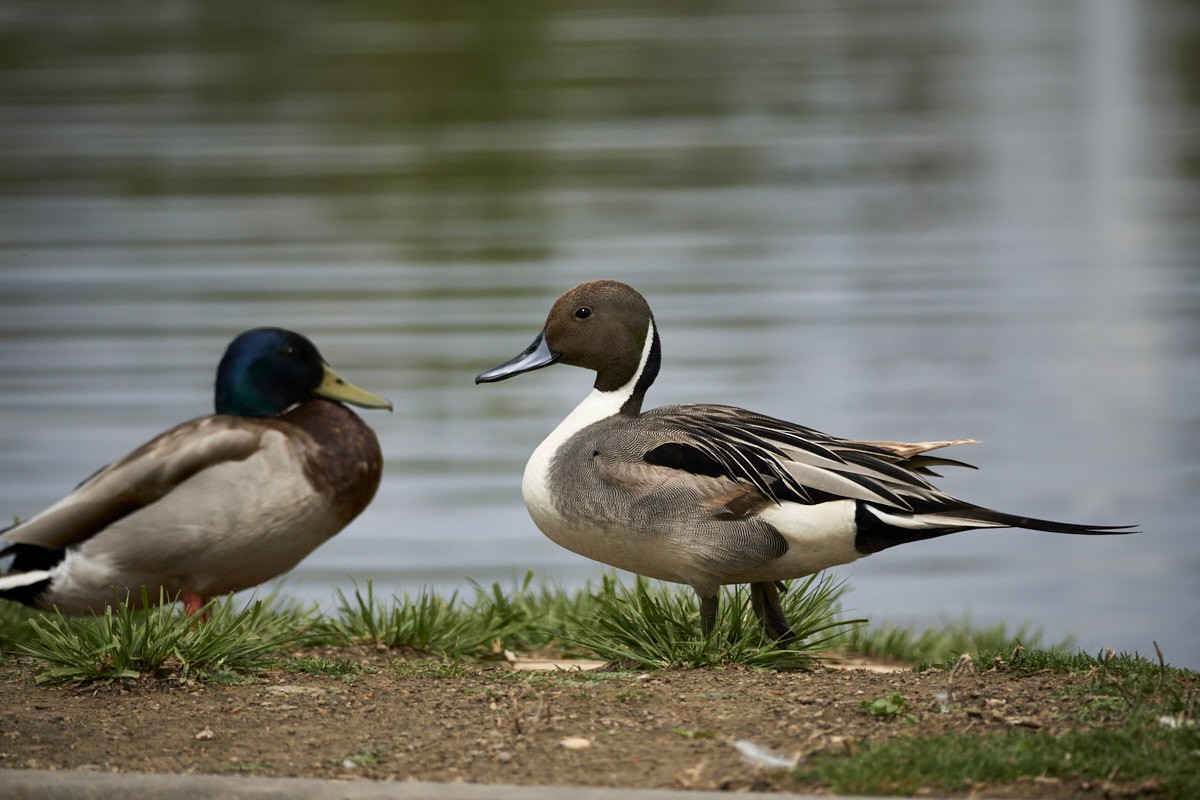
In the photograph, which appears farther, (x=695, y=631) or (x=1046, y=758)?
(x=695, y=631)

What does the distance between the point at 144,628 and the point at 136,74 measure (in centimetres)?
2785

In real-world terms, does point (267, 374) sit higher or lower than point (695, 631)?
higher

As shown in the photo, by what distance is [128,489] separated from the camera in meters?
5.27

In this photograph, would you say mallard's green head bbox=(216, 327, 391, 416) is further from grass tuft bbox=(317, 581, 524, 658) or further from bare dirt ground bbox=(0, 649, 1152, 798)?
bare dirt ground bbox=(0, 649, 1152, 798)

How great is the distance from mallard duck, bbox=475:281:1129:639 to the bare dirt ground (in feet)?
1.08

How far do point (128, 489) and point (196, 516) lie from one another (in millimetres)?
255

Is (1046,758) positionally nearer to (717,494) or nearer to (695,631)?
(717,494)

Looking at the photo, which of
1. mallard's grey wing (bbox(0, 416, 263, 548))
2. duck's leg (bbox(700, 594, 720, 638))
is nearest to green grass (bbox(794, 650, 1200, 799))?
duck's leg (bbox(700, 594, 720, 638))

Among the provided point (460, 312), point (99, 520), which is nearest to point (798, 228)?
point (460, 312)

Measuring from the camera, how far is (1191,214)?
16.3 m

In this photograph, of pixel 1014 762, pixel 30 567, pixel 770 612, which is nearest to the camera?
pixel 1014 762

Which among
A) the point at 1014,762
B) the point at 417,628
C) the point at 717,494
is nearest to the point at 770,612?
the point at 717,494

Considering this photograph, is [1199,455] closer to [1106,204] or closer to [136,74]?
[1106,204]

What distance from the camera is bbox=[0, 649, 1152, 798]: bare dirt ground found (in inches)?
147
